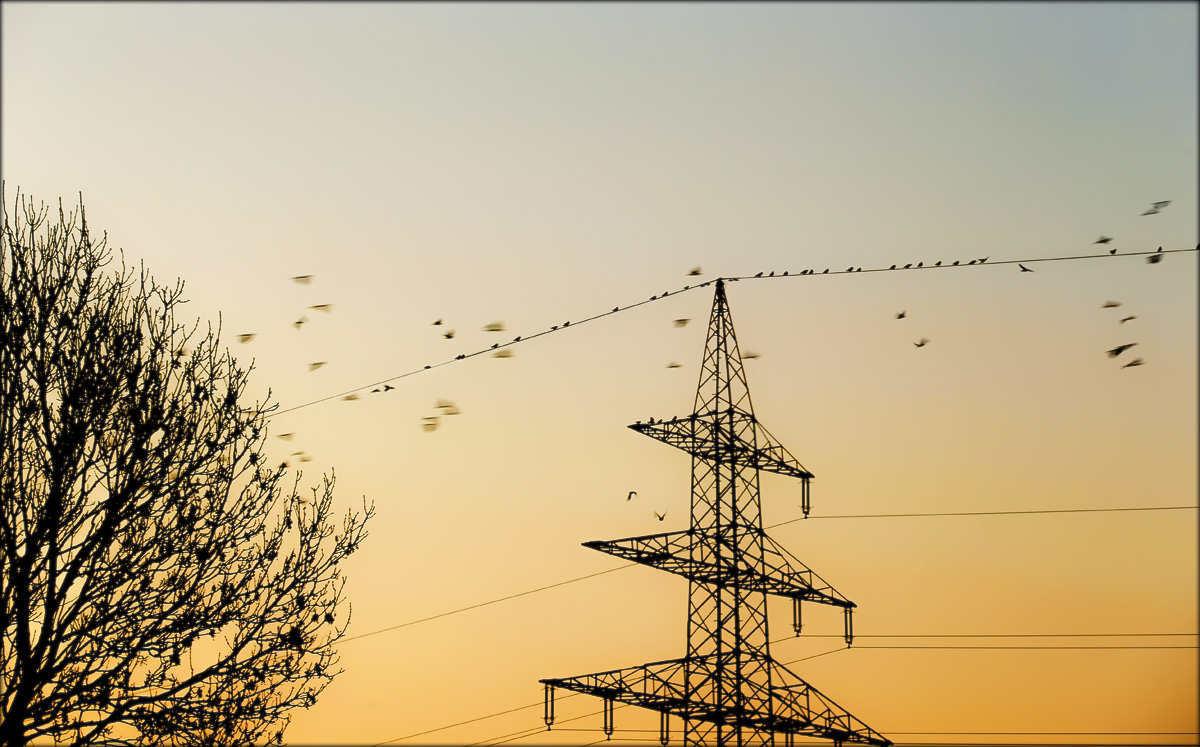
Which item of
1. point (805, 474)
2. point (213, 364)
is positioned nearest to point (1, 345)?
point (213, 364)

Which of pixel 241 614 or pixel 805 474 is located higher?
pixel 805 474

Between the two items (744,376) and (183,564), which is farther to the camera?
(744,376)

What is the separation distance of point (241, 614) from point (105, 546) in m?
2.08

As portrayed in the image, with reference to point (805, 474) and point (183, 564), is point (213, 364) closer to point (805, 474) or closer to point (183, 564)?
point (183, 564)

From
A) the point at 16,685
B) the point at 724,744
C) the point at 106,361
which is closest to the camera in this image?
the point at 16,685

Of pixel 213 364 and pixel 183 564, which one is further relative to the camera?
pixel 213 364

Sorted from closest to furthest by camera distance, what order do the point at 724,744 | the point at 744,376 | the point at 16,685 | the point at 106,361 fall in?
the point at 16,685, the point at 106,361, the point at 724,744, the point at 744,376

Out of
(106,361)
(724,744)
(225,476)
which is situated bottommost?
(724,744)

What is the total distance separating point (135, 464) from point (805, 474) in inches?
531

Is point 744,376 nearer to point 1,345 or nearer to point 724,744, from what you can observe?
point 724,744

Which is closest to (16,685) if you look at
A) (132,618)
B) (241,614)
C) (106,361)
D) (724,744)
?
(132,618)

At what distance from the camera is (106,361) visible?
1822 centimetres

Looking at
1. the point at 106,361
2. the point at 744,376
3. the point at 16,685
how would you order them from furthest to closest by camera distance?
the point at 744,376
the point at 106,361
the point at 16,685

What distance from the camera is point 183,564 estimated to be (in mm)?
18047
